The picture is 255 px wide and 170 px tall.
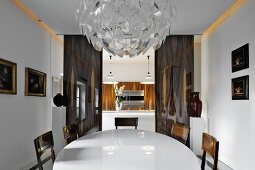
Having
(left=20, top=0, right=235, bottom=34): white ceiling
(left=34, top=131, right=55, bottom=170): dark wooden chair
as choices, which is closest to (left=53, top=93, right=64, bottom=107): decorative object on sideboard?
(left=20, top=0, right=235, bottom=34): white ceiling

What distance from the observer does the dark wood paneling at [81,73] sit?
5871 millimetres

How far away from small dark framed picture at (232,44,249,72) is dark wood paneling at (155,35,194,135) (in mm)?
1768

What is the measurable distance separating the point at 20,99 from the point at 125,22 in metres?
2.83

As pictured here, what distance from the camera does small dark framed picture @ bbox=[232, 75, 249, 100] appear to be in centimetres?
364

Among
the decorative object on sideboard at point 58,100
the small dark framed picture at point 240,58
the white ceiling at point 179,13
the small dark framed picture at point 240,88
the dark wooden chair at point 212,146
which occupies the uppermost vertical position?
the white ceiling at point 179,13

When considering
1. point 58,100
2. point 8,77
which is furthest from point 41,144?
point 58,100

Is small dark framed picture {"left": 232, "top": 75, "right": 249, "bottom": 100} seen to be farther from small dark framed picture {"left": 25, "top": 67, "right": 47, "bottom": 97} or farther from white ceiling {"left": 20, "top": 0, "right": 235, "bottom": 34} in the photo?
small dark framed picture {"left": 25, "top": 67, "right": 47, "bottom": 97}

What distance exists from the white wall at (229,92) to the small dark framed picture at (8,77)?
3287 millimetres

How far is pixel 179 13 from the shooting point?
14.3ft

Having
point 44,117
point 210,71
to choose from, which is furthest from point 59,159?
point 210,71

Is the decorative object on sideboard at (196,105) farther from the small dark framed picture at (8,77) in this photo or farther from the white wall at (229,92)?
the small dark framed picture at (8,77)

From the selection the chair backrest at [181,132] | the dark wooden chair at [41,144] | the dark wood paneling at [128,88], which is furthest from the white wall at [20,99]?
the dark wood paneling at [128,88]

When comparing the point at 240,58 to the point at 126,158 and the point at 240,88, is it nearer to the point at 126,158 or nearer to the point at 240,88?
the point at 240,88

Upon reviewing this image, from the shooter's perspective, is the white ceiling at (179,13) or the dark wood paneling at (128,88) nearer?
the white ceiling at (179,13)
